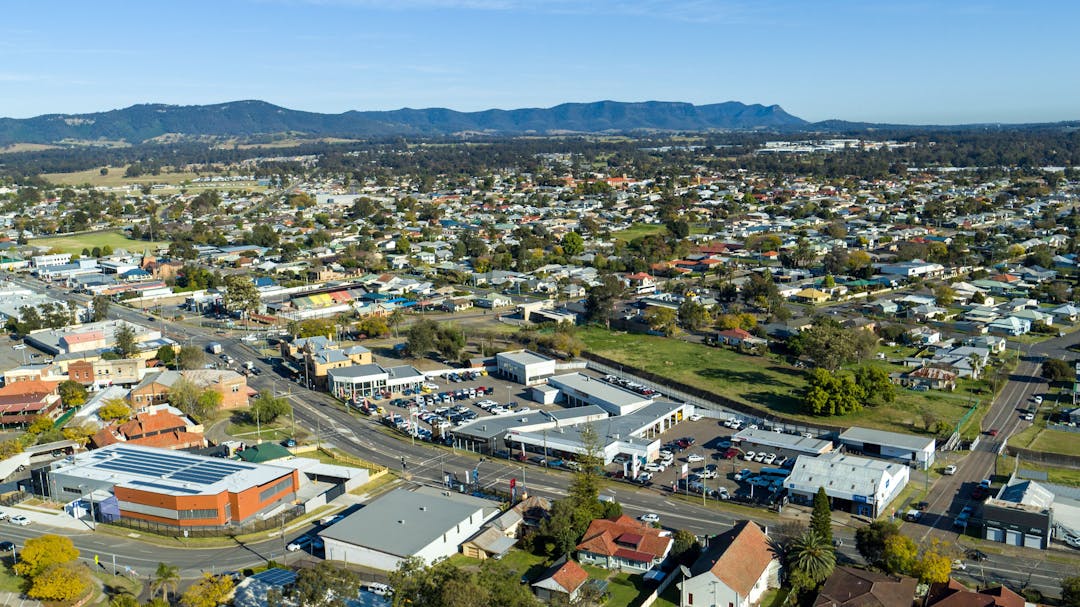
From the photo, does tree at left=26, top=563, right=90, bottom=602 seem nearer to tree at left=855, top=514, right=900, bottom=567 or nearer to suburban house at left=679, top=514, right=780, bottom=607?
suburban house at left=679, top=514, right=780, bottom=607

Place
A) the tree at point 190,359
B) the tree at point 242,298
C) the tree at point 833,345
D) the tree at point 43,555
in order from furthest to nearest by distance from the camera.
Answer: the tree at point 242,298 < the tree at point 190,359 < the tree at point 833,345 < the tree at point 43,555

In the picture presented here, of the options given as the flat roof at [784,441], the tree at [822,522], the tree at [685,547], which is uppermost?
the tree at [822,522]

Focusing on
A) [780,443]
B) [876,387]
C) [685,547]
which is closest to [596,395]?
[780,443]

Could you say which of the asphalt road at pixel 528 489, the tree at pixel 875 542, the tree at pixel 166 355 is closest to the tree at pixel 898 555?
the tree at pixel 875 542

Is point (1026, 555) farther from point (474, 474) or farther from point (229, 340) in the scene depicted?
point (229, 340)

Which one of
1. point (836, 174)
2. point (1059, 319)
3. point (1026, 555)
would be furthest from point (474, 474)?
point (836, 174)

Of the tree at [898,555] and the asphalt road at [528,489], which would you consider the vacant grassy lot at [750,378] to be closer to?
the asphalt road at [528,489]

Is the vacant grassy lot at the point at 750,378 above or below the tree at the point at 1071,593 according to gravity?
below

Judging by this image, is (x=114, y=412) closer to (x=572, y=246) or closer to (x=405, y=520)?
(x=405, y=520)
